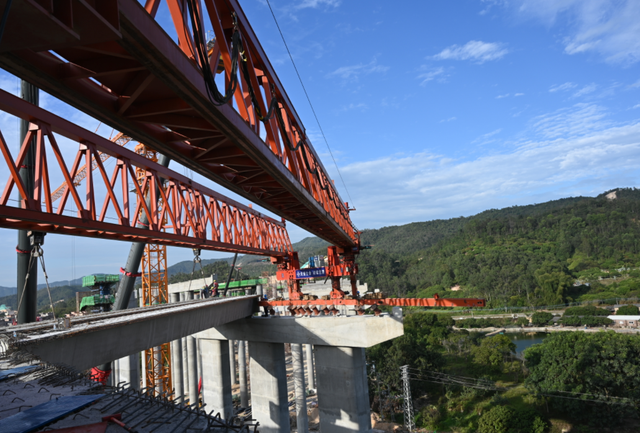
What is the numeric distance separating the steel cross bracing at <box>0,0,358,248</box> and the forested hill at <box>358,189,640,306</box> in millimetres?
111240

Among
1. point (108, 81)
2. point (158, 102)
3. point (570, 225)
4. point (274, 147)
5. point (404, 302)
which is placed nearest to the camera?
point (108, 81)

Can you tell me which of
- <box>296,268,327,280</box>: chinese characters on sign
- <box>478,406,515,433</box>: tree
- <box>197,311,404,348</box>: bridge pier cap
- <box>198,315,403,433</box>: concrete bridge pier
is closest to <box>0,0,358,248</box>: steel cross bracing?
<box>197,311,404,348</box>: bridge pier cap

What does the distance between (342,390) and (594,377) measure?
29.6 meters

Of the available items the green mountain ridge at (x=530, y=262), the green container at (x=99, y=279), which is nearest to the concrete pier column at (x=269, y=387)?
the green container at (x=99, y=279)

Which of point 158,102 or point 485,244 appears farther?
point 485,244

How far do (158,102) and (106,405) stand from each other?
480cm

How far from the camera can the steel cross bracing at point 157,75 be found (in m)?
3.58

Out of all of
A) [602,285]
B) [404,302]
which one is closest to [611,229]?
[602,285]

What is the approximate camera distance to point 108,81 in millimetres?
6055

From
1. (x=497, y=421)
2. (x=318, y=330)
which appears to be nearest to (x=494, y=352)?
(x=497, y=421)

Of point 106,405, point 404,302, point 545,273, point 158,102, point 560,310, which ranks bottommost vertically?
point 560,310

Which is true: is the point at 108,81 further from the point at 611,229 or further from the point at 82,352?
the point at 611,229

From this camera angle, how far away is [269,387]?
24281 mm

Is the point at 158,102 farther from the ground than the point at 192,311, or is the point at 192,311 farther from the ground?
the point at 158,102
